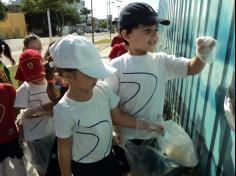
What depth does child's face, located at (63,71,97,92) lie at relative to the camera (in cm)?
192

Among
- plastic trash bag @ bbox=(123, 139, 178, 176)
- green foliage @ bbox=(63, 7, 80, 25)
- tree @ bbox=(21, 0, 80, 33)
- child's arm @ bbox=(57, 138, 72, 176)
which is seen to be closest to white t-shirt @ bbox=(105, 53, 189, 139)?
plastic trash bag @ bbox=(123, 139, 178, 176)

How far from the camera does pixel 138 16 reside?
208 cm

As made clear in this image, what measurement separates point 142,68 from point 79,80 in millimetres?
474

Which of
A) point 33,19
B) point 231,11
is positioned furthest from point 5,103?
point 33,19

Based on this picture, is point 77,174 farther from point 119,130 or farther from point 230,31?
point 230,31

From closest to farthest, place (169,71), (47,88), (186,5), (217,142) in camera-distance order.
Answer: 1. (217,142)
2. (169,71)
3. (47,88)
4. (186,5)

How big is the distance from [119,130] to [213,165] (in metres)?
0.74

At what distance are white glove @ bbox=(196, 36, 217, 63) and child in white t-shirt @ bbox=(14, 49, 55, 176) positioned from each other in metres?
1.48

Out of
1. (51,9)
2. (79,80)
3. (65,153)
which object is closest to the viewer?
(79,80)

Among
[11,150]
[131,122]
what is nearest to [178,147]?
[131,122]

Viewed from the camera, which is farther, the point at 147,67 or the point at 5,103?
the point at 5,103

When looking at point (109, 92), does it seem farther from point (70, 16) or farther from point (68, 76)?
point (70, 16)

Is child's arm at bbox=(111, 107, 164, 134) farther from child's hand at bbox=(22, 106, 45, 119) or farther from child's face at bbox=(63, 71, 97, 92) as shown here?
child's hand at bbox=(22, 106, 45, 119)

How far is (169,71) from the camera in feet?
7.34
